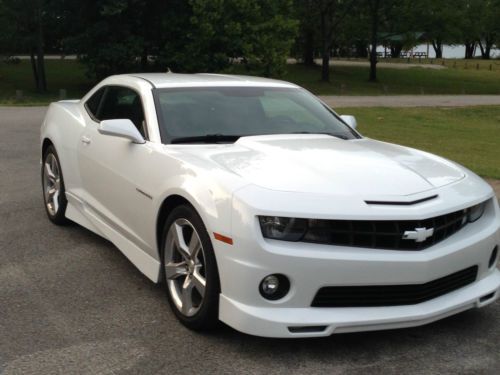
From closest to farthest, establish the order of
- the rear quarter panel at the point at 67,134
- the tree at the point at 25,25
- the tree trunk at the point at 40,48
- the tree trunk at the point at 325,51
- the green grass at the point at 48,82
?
the rear quarter panel at the point at 67,134 < the green grass at the point at 48,82 < the tree at the point at 25,25 < the tree trunk at the point at 40,48 < the tree trunk at the point at 325,51

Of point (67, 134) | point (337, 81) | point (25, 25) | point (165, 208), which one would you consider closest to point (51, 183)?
point (67, 134)

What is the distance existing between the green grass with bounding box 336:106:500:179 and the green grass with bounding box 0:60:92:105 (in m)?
14.4

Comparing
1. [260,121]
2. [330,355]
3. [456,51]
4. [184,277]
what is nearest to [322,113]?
[260,121]

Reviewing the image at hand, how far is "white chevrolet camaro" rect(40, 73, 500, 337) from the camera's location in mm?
3311

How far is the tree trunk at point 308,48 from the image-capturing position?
163ft

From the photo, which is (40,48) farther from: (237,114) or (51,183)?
(237,114)

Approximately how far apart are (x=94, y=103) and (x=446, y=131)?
12252 millimetres

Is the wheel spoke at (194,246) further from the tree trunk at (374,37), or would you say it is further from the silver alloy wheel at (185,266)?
the tree trunk at (374,37)

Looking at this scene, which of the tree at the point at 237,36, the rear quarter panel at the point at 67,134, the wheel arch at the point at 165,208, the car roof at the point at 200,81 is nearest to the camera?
the wheel arch at the point at 165,208

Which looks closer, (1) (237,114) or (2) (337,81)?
(1) (237,114)

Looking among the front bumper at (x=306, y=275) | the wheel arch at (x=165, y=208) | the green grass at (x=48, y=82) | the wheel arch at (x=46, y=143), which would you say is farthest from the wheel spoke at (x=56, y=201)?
the green grass at (x=48, y=82)

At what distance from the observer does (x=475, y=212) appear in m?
3.88

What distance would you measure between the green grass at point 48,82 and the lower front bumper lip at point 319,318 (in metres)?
23.4

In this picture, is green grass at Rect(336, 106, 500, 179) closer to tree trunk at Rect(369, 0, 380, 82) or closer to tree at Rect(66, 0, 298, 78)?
tree at Rect(66, 0, 298, 78)
